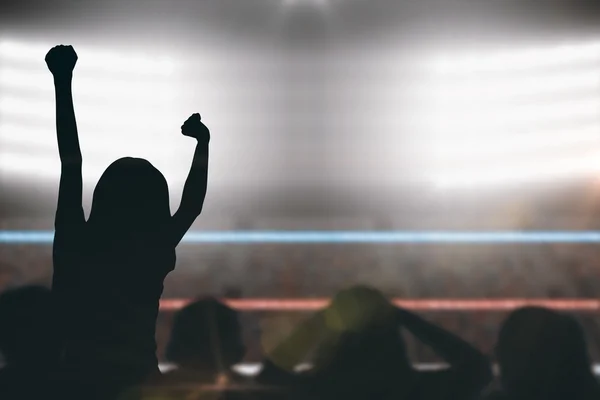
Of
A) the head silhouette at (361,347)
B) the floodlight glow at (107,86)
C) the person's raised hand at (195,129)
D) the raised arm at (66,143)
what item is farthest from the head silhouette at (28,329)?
the floodlight glow at (107,86)

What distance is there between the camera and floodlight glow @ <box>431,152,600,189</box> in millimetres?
1945

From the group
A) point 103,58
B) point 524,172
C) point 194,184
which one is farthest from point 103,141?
point 524,172

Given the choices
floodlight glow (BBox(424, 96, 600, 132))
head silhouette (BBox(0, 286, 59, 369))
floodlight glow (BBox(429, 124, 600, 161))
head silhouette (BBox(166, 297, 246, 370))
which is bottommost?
head silhouette (BBox(166, 297, 246, 370))

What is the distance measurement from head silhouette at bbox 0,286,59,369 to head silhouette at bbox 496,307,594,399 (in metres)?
0.63

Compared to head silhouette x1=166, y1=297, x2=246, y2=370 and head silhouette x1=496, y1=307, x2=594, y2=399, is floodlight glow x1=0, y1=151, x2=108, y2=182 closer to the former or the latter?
head silhouette x1=166, y1=297, x2=246, y2=370

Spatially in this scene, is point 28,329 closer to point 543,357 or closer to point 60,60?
point 60,60

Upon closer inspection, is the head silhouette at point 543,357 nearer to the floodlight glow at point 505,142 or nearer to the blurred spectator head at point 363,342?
the blurred spectator head at point 363,342

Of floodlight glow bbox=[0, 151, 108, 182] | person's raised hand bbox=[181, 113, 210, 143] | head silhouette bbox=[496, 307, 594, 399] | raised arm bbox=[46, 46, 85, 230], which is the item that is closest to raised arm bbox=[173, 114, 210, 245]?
person's raised hand bbox=[181, 113, 210, 143]

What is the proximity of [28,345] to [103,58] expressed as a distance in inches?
50.7

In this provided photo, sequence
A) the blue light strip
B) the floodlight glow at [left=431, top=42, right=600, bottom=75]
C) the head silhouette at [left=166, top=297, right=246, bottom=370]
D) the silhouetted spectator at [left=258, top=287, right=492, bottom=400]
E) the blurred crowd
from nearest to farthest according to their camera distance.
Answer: the silhouetted spectator at [left=258, top=287, right=492, bottom=400]
the head silhouette at [left=166, top=297, right=246, bottom=370]
the floodlight glow at [left=431, top=42, right=600, bottom=75]
the blurred crowd
the blue light strip

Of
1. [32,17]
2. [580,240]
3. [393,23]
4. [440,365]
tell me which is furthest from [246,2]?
[580,240]

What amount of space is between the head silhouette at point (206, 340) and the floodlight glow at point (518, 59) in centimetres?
144

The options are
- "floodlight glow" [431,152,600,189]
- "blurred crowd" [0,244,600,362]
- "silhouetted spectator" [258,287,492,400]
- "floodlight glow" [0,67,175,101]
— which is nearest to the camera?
"silhouetted spectator" [258,287,492,400]

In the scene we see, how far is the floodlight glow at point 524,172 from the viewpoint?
195 centimetres
